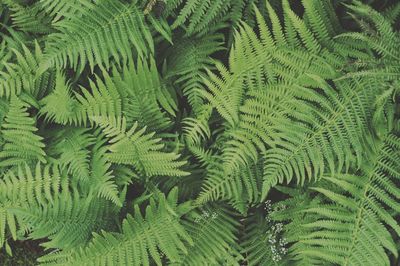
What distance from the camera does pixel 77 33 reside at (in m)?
3.40

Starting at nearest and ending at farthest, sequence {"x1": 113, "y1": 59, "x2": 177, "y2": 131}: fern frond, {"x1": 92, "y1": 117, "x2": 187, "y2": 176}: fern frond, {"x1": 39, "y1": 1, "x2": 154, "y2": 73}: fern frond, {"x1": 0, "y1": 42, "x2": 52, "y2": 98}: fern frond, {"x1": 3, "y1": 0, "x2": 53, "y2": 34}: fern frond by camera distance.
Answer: {"x1": 92, "y1": 117, "x2": 187, "y2": 176}: fern frond → {"x1": 39, "y1": 1, "x2": 154, "y2": 73}: fern frond → {"x1": 113, "y1": 59, "x2": 177, "y2": 131}: fern frond → {"x1": 0, "y1": 42, "x2": 52, "y2": 98}: fern frond → {"x1": 3, "y1": 0, "x2": 53, "y2": 34}: fern frond

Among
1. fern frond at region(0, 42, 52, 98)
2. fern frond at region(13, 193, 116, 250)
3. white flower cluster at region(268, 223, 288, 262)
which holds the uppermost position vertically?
fern frond at region(0, 42, 52, 98)

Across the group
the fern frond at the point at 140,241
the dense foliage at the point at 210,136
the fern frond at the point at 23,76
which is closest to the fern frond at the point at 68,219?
the dense foliage at the point at 210,136

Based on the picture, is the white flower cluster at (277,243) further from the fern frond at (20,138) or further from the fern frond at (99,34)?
the fern frond at (20,138)

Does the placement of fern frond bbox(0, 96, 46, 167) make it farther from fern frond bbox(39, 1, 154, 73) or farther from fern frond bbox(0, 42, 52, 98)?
fern frond bbox(39, 1, 154, 73)

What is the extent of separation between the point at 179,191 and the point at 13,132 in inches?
51.8

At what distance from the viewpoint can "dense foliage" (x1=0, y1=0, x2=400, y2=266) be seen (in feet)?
9.94

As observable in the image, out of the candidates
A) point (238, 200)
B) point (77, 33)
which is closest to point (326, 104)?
point (238, 200)

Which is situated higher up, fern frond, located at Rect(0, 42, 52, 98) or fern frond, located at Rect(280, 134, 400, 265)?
fern frond, located at Rect(280, 134, 400, 265)

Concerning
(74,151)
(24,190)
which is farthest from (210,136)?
Result: (24,190)

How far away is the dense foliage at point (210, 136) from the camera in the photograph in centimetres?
303

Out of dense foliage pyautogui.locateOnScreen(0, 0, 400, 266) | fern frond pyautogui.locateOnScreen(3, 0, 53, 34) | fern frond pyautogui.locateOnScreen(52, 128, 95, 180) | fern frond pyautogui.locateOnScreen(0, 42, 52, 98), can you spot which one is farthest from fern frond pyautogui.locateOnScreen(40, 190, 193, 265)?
fern frond pyautogui.locateOnScreen(3, 0, 53, 34)

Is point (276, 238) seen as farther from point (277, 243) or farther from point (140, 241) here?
point (140, 241)

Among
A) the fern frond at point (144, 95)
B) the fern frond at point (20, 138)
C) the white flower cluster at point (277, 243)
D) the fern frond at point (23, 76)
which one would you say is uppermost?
the fern frond at point (144, 95)
